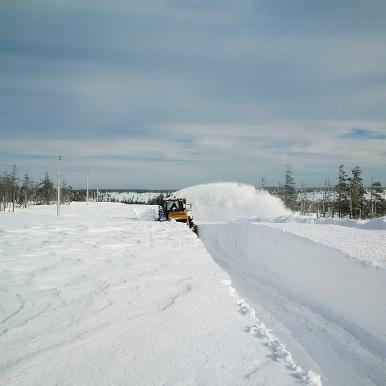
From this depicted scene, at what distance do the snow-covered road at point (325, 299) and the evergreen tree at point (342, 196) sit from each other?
5050 centimetres

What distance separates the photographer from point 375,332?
6832mm

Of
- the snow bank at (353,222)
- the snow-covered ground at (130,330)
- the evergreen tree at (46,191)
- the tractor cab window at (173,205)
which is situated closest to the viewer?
the snow-covered ground at (130,330)

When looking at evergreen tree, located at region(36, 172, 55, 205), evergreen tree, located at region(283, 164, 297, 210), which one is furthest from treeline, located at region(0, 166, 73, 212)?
evergreen tree, located at region(283, 164, 297, 210)

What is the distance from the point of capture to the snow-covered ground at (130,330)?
388 centimetres

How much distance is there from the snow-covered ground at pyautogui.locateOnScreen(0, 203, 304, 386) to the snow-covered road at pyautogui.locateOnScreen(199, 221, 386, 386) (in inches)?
43.9

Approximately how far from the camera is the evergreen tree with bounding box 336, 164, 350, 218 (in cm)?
6078

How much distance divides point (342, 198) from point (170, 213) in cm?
4560

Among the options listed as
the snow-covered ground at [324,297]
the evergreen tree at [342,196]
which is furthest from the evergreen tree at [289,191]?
the snow-covered ground at [324,297]

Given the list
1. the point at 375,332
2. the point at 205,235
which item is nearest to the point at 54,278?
the point at 375,332

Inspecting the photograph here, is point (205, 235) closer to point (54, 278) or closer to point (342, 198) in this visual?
point (54, 278)

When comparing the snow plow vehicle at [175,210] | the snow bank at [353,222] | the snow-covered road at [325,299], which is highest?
the snow plow vehicle at [175,210]

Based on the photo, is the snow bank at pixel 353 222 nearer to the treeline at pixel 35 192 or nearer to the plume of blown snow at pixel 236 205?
the plume of blown snow at pixel 236 205

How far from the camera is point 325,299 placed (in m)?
8.78

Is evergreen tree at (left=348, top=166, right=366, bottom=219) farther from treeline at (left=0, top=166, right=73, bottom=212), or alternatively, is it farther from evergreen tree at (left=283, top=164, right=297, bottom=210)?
treeline at (left=0, top=166, right=73, bottom=212)
